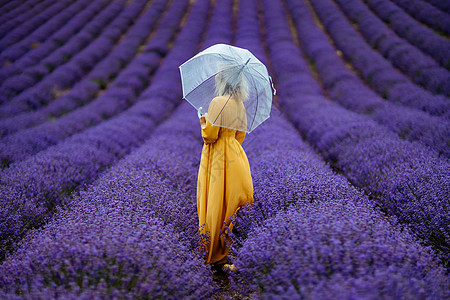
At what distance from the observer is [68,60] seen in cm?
915

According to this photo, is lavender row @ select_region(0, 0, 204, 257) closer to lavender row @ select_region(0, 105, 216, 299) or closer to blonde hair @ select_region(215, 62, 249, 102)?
lavender row @ select_region(0, 105, 216, 299)

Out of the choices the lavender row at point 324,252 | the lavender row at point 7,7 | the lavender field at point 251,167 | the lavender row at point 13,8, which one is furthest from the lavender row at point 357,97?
the lavender row at point 7,7

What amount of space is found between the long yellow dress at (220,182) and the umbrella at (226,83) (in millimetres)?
67

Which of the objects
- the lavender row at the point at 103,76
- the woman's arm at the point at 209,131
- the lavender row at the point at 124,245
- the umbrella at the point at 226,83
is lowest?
the lavender row at the point at 103,76

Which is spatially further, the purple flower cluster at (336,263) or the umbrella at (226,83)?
the umbrella at (226,83)

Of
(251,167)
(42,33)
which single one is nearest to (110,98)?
(251,167)

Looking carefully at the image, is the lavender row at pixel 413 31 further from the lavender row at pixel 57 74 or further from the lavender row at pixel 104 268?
the lavender row at pixel 57 74

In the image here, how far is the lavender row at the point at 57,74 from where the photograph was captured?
6.40 metres

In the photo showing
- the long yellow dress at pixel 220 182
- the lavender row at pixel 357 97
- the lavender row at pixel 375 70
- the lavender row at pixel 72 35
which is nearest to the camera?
the long yellow dress at pixel 220 182

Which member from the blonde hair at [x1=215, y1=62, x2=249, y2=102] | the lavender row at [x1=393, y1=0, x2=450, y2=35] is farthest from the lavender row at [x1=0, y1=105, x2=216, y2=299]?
the lavender row at [x1=393, y1=0, x2=450, y2=35]

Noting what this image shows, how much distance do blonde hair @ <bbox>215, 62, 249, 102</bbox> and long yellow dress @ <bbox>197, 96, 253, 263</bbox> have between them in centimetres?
7

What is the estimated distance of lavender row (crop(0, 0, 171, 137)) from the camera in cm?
525

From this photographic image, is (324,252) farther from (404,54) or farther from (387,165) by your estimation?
(404,54)

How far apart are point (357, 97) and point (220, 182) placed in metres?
4.98
